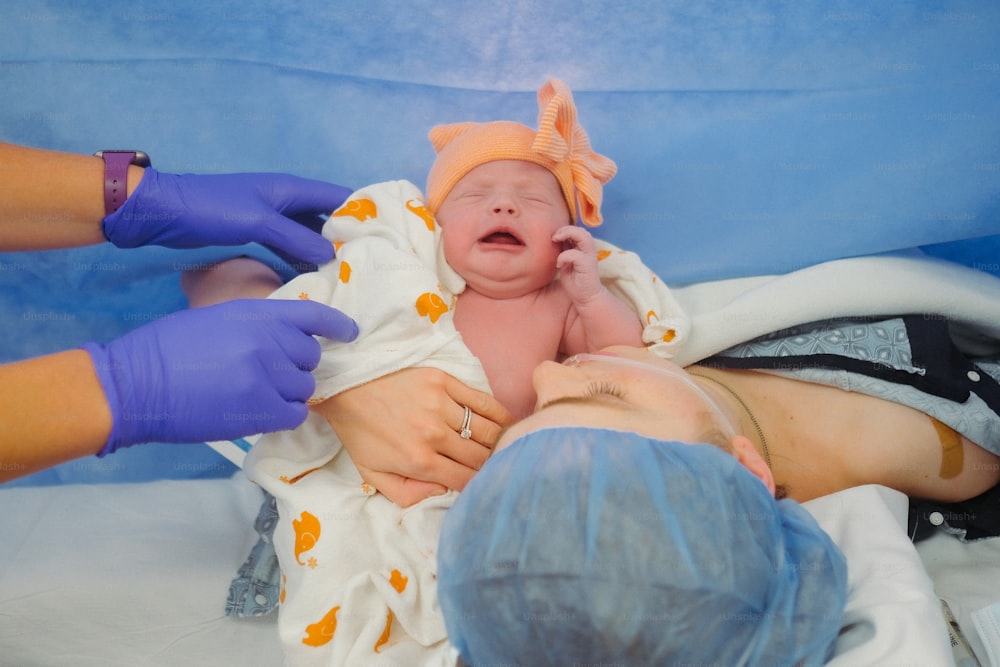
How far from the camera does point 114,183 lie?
177cm

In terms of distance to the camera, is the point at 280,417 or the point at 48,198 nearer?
the point at 280,417

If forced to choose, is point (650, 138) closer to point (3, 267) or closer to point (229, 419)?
point (229, 419)

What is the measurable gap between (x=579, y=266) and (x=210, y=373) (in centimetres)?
74

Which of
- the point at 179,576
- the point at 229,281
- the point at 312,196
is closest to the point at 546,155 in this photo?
the point at 312,196

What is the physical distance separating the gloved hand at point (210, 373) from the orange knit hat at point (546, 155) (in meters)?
0.54

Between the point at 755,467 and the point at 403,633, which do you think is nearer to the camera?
the point at 755,467

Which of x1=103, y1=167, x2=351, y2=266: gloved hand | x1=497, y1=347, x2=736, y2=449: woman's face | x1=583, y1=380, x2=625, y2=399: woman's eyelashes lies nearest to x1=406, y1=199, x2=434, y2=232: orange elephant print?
x1=103, y1=167, x2=351, y2=266: gloved hand

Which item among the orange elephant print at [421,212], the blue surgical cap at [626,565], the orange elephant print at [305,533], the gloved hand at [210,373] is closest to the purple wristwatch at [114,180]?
the gloved hand at [210,373]

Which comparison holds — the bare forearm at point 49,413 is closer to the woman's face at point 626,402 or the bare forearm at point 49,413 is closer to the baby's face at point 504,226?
the woman's face at point 626,402

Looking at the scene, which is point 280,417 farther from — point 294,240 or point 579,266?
point 579,266

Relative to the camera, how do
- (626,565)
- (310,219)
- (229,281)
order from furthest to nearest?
(310,219), (229,281), (626,565)

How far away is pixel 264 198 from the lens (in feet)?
6.27

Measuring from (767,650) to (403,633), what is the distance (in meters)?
0.65

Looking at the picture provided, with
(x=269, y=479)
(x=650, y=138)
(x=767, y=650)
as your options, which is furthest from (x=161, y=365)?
(x=650, y=138)
